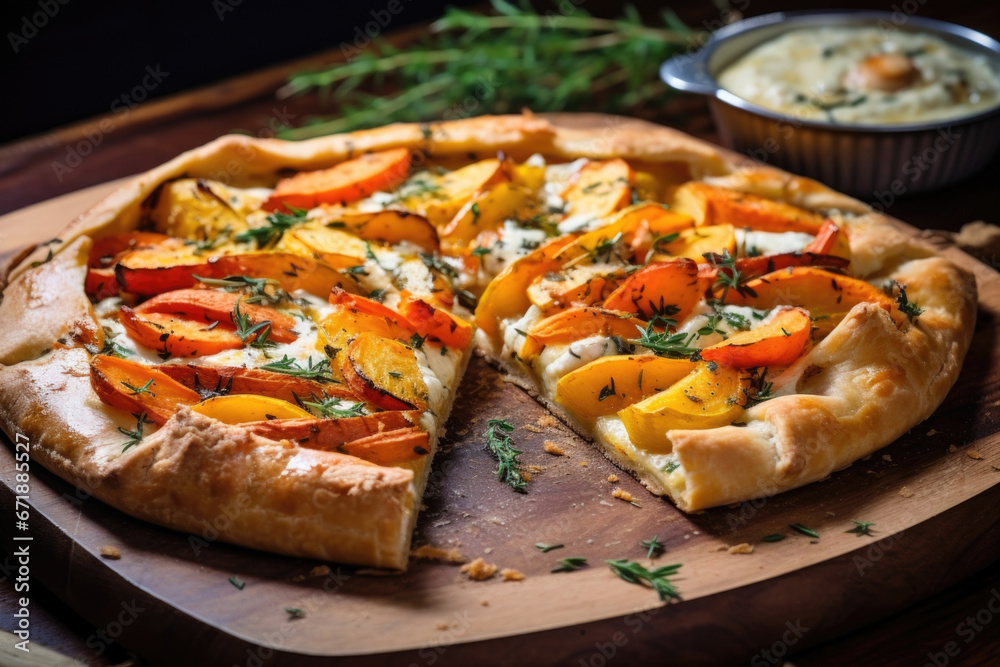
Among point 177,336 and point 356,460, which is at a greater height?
point 177,336

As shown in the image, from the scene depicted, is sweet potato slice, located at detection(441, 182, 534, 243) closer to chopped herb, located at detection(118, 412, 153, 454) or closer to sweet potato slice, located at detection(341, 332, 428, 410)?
sweet potato slice, located at detection(341, 332, 428, 410)

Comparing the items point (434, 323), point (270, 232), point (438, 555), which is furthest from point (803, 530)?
point (270, 232)

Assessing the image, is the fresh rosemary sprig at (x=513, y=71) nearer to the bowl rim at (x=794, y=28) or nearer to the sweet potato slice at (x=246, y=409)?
the bowl rim at (x=794, y=28)

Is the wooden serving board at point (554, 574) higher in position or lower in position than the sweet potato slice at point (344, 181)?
lower

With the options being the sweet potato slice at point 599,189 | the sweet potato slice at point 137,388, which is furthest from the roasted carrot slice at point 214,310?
the sweet potato slice at point 599,189

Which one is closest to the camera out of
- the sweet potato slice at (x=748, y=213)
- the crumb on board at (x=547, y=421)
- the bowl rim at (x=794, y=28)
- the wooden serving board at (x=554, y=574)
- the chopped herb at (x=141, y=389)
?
the wooden serving board at (x=554, y=574)

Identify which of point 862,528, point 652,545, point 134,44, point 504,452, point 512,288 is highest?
point 134,44

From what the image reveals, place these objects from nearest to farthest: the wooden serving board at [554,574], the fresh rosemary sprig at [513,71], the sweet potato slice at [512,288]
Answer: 1. the wooden serving board at [554,574]
2. the sweet potato slice at [512,288]
3. the fresh rosemary sprig at [513,71]

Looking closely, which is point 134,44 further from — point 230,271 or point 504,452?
point 504,452
